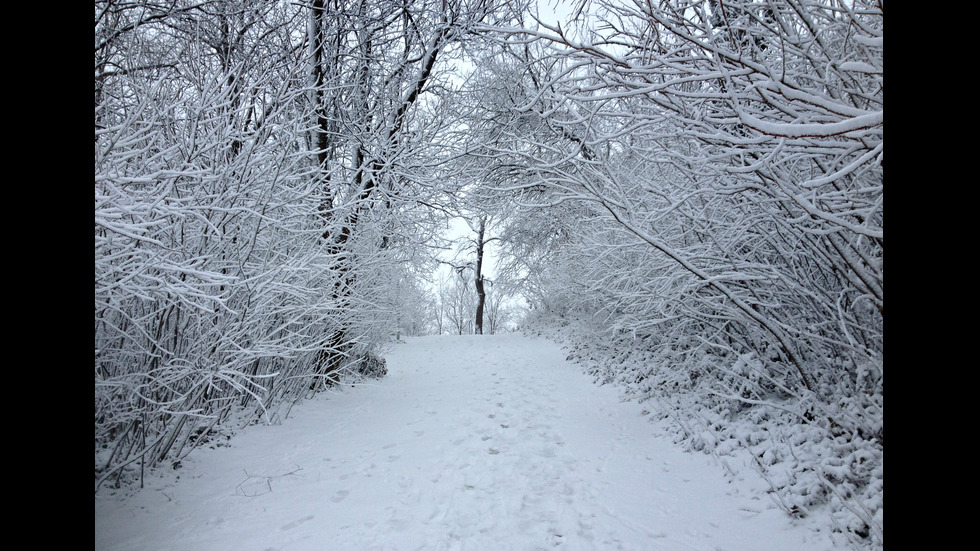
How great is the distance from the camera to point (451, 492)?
3.33m

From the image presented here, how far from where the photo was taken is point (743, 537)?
2648mm

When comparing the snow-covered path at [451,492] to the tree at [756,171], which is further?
the snow-covered path at [451,492]

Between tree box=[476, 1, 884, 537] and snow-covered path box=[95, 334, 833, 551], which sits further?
snow-covered path box=[95, 334, 833, 551]

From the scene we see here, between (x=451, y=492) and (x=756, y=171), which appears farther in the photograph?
(x=451, y=492)

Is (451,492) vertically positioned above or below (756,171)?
below

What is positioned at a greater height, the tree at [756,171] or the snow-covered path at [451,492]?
the tree at [756,171]

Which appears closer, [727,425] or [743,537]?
[743,537]

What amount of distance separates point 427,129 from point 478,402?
14.8 feet

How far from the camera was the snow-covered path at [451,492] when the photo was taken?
2631mm

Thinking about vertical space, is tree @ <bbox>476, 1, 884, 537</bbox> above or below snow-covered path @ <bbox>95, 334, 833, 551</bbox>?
above

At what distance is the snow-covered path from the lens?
104 inches

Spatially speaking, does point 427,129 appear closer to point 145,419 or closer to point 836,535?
A: point 145,419
